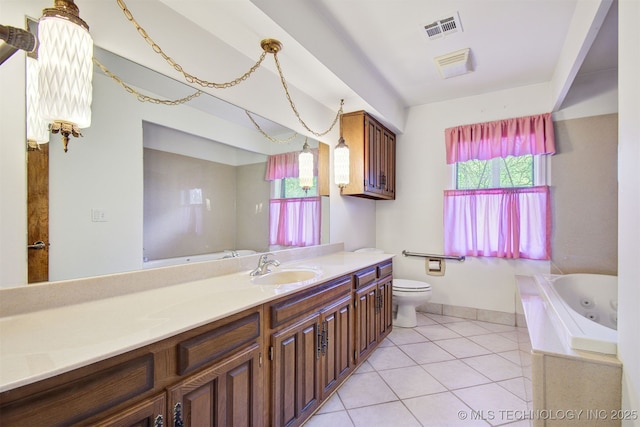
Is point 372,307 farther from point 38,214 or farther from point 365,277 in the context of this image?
point 38,214

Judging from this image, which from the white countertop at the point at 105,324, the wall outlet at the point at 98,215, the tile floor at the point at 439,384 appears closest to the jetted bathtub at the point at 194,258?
the white countertop at the point at 105,324

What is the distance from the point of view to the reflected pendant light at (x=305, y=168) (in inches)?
98.5

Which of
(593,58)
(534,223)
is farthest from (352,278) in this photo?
(593,58)

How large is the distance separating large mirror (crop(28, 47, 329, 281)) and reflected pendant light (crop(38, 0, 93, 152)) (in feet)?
0.78

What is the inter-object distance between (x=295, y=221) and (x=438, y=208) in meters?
1.94

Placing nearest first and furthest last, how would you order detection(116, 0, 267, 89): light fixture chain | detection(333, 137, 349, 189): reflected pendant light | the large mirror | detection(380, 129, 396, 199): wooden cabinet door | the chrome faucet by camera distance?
the large mirror
detection(116, 0, 267, 89): light fixture chain
the chrome faucet
detection(333, 137, 349, 189): reflected pendant light
detection(380, 129, 396, 199): wooden cabinet door

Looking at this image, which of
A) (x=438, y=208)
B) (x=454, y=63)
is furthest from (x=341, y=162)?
(x=438, y=208)

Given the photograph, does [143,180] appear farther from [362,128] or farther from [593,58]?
[593,58]

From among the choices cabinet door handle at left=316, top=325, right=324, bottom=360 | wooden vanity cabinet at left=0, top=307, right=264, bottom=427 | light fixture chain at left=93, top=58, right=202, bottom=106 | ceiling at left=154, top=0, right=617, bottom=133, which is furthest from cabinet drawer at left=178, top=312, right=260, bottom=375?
ceiling at left=154, top=0, right=617, bottom=133

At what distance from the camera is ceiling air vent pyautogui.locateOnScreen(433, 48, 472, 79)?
2.44 meters

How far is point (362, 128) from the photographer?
286 cm

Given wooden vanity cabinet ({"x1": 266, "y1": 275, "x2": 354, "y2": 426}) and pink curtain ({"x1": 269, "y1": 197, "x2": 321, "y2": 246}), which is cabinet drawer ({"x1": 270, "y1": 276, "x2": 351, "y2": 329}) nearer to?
wooden vanity cabinet ({"x1": 266, "y1": 275, "x2": 354, "y2": 426})

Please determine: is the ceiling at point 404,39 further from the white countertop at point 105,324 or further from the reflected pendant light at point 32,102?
the white countertop at point 105,324

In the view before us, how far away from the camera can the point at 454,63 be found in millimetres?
Result: 2539
